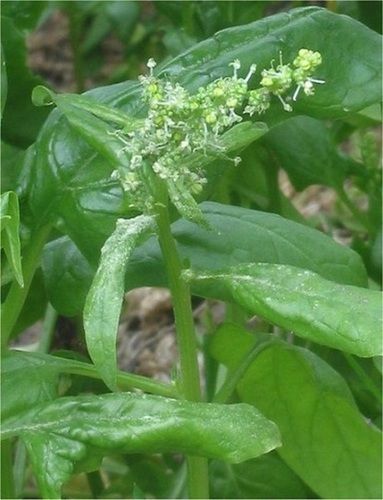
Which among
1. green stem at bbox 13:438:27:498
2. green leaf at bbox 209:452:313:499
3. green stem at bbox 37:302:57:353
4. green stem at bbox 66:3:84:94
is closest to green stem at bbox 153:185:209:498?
green leaf at bbox 209:452:313:499

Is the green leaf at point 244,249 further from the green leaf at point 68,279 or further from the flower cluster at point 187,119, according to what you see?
the flower cluster at point 187,119

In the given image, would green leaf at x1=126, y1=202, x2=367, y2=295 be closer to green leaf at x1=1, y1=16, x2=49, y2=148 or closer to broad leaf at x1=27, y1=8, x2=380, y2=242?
broad leaf at x1=27, y1=8, x2=380, y2=242

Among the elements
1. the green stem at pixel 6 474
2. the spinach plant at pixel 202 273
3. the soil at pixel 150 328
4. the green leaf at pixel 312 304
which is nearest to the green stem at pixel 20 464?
the spinach plant at pixel 202 273

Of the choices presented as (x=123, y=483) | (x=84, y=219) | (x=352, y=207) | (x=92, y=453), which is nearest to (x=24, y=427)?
(x=92, y=453)

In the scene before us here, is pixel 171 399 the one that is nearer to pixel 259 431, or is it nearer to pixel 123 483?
pixel 259 431

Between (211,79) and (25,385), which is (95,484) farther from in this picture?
(211,79)
